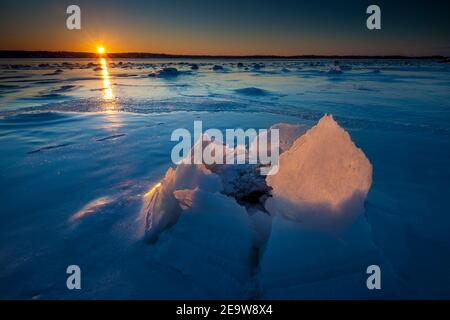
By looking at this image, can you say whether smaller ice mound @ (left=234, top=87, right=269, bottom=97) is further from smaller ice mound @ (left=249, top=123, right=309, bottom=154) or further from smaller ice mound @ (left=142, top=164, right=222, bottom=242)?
smaller ice mound @ (left=142, top=164, right=222, bottom=242)

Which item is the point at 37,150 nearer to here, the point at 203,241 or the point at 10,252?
the point at 10,252

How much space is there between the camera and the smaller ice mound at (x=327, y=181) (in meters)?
1.72

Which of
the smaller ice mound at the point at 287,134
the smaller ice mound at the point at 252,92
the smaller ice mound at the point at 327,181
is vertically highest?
the smaller ice mound at the point at 252,92

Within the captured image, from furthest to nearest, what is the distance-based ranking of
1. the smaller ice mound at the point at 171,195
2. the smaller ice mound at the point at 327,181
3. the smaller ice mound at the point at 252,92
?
the smaller ice mound at the point at 252,92, the smaller ice mound at the point at 171,195, the smaller ice mound at the point at 327,181

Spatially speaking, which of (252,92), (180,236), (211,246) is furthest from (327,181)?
(252,92)

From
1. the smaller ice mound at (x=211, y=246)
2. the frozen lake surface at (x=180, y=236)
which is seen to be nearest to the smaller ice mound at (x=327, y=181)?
the frozen lake surface at (x=180, y=236)

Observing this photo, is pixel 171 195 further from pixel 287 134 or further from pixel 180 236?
pixel 287 134

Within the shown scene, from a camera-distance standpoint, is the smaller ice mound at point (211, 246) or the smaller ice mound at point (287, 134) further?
the smaller ice mound at point (287, 134)

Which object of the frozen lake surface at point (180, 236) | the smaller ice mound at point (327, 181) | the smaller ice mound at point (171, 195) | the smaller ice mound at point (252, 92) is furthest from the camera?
the smaller ice mound at point (252, 92)

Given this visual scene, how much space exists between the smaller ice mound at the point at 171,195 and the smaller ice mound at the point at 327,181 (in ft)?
1.99

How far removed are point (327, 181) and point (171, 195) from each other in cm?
102

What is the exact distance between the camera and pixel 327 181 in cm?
178

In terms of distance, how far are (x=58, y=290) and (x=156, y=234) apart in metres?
0.59

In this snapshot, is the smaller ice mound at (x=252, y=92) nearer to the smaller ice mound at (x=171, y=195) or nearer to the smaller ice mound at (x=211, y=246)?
the smaller ice mound at (x=171, y=195)
